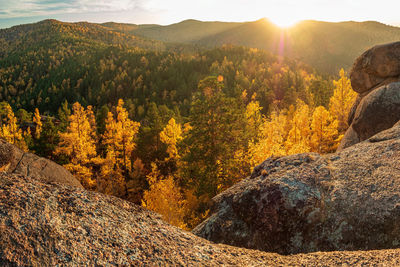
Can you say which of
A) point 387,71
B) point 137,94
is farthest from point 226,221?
point 137,94

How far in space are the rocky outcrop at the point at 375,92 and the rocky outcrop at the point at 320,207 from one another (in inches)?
226

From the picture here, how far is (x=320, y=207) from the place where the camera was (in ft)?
23.0

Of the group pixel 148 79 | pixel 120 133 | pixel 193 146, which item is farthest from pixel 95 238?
pixel 148 79

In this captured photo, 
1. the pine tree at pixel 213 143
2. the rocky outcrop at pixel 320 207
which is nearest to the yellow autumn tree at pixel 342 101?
the pine tree at pixel 213 143

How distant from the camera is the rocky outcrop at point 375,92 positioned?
542 inches

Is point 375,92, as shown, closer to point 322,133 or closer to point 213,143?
point 213,143

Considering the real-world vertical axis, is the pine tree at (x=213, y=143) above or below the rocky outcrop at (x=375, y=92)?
below

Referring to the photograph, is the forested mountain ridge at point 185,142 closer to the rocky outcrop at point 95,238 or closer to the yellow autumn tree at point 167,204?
the yellow autumn tree at point 167,204

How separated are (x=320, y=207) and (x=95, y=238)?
6.01m

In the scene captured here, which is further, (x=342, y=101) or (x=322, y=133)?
(x=342, y=101)

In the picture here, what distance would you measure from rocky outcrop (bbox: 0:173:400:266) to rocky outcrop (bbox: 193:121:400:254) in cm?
155

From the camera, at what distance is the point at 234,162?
2142cm

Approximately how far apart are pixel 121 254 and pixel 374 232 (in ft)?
20.0

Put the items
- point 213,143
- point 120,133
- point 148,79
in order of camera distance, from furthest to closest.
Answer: point 148,79 < point 120,133 < point 213,143
